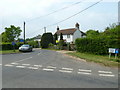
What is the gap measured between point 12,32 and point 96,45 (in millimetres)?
58871

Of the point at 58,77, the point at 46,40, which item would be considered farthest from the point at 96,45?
the point at 46,40

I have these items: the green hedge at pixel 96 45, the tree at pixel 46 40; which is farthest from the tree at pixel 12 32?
the green hedge at pixel 96 45

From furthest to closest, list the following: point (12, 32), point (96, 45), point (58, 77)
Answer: point (12, 32), point (96, 45), point (58, 77)

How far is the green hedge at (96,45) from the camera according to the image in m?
16.6

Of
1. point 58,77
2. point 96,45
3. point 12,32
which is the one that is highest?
point 12,32

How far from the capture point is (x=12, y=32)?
6862cm

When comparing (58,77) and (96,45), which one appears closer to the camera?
(58,77)

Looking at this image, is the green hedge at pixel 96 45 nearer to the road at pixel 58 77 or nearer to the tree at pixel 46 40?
the road at pixel 58 77

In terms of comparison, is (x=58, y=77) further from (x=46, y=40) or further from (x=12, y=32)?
(x=12, y=32)

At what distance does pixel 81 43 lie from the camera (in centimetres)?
2219

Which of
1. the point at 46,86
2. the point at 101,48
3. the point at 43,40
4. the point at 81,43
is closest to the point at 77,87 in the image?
the point at 46,86

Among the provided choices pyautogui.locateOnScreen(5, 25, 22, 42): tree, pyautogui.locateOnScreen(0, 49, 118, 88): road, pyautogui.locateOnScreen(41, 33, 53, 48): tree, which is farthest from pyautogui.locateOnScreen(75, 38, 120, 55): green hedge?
pyautogui.locateOnScreen(5, 25, 22, 42): tree

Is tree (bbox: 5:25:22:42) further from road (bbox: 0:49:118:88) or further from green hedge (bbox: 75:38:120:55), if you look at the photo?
Answer: road (bbox: 0:49:118:88)

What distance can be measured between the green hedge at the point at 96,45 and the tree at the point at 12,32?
5208 cm
